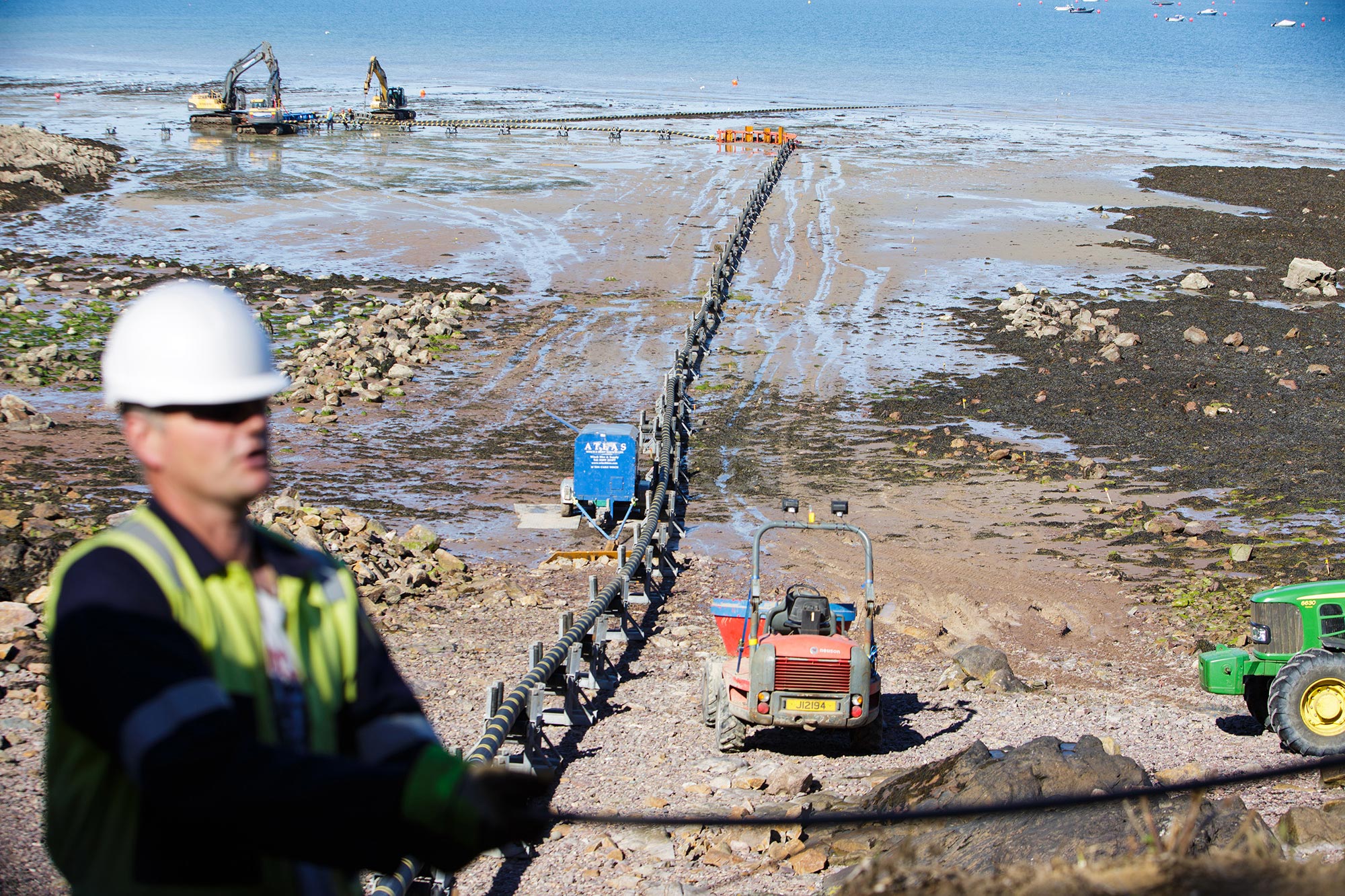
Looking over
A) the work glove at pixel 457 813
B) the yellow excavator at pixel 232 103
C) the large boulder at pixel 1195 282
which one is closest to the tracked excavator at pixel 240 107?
the yellow excavator at pixel 232 103

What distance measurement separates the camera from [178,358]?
6.21ft

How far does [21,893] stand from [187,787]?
5.41 m

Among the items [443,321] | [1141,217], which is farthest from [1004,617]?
[1141,217]

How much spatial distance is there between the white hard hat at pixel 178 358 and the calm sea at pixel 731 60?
230 feet

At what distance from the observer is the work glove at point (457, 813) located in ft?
5.71

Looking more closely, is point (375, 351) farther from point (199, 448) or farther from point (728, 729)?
point (199, 448)

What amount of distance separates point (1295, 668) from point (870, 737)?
307cm

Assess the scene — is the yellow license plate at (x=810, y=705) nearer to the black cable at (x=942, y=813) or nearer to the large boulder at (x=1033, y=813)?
the large boulder at (x=1033, y=813)

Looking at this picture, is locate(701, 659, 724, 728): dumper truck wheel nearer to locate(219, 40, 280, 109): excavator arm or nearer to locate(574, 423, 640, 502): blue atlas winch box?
locate(574, 423, 640, 502): blue atlas winch box

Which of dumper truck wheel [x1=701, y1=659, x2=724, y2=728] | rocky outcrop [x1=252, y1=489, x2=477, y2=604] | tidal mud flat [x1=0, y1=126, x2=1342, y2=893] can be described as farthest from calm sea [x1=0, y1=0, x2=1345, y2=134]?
dumper truck wheel [x1=701, y1=659, x2=724, y2=728]

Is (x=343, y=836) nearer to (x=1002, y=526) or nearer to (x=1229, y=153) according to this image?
(x=1002, y=526)

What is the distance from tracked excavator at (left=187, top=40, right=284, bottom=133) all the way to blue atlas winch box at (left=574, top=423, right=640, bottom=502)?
153 feet

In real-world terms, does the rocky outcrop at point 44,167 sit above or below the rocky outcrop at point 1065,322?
above

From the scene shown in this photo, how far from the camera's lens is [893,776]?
8.45 m
